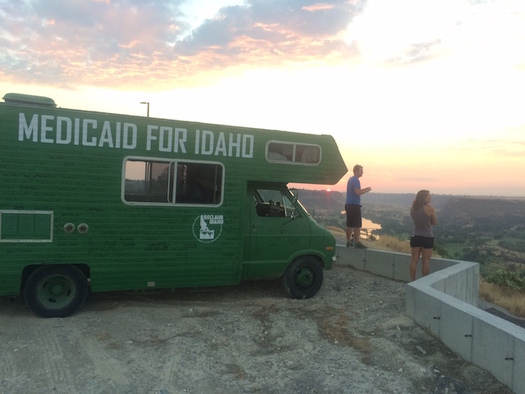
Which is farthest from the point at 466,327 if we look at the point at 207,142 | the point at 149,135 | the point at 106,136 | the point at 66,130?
the point at 66,130

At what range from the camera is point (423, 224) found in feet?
28.0

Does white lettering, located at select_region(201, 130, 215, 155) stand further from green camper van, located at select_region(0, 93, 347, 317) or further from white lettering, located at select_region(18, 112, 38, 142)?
white lettering, located at select_region(18, 112, 38, 142)

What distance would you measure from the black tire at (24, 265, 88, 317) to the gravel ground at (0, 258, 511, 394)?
0.60ft

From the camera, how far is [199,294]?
8.16 metres

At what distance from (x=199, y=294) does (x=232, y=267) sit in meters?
1.13

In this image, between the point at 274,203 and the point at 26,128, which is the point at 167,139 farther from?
the point at 274,203

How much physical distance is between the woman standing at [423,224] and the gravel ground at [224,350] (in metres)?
1.45

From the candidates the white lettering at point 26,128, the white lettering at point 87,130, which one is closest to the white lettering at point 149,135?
the white lettering at point 87,130

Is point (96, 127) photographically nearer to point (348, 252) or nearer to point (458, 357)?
point (458, 357)

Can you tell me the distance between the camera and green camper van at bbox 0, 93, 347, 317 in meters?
6.29

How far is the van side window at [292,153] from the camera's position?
7574 mm

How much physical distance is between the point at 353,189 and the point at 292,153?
9.14 feet

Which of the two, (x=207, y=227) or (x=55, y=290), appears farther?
(x=207, y=227)

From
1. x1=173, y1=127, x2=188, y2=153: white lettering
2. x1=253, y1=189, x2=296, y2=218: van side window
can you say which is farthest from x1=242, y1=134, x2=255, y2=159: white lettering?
x1=173, y1=127, x2=188, y2=153: white lettering
